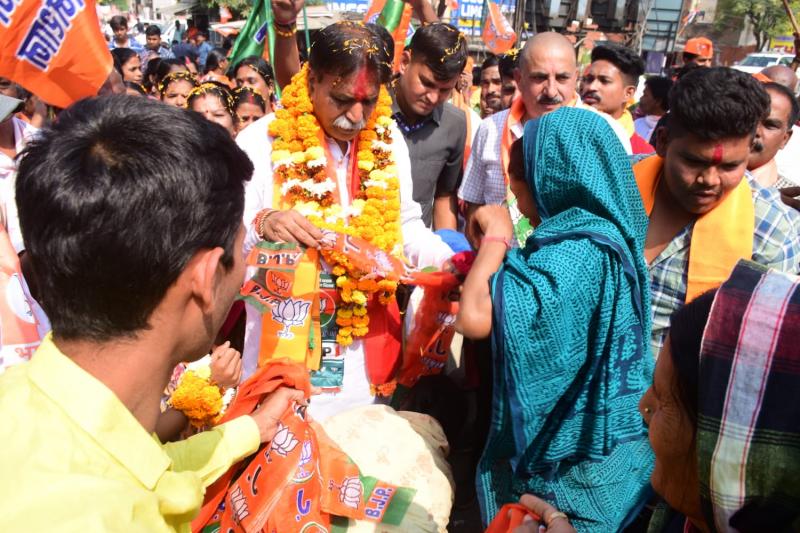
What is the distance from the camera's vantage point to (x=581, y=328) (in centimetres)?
188

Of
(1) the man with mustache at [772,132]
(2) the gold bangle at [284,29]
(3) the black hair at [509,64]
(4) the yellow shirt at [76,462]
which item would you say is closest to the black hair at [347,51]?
(2) the gold bangle at [284,29]

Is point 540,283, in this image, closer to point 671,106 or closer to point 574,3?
point 671,106

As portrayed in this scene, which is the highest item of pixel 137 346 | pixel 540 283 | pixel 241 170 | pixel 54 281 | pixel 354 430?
pixel 241 170

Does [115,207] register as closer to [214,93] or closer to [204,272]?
[204,272]

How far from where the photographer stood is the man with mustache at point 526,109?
12.5 feet

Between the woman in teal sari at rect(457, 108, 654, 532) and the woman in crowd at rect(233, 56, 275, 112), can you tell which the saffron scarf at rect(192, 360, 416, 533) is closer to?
the woman in teal sari at rect(457, 108, 654, 532)

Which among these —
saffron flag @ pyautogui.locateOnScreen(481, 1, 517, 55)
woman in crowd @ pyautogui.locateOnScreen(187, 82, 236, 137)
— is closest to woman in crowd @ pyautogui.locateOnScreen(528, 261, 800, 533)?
woman in crowd @ pyautogui.locateOnScreen(187, 82, 236, 137)

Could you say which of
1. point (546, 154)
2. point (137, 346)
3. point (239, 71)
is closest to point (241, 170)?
point (137, 346)

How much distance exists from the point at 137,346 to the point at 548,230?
4.26ft

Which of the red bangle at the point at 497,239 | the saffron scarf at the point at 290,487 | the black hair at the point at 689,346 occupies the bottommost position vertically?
the saffron scarf at the point at 290,487

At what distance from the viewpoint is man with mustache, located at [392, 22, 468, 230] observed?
3.75 m

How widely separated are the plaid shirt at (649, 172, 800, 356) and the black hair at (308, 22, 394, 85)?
Result: 1.47 m

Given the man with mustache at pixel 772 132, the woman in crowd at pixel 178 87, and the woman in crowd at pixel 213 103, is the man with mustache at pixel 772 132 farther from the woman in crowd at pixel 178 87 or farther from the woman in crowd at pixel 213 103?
the woman in crowd at pixel 178 87

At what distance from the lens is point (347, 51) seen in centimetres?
258
